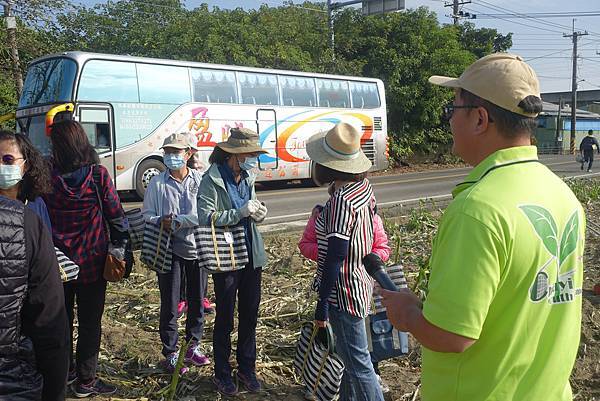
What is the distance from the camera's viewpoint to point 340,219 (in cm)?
327

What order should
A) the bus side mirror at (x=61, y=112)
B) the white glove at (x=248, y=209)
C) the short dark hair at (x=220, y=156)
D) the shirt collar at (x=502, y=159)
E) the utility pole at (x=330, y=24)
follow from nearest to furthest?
the shirt collar at (x=502, y=159) → the white glove at (x=248, y=209) → the short dark hair at (x=220, y=156) → the bus side mirror at (x=61, y=112) → the utility pole at (x=330, y=24)

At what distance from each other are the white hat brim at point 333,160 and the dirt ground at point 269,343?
1745mm

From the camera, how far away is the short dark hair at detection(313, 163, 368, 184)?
339 cm

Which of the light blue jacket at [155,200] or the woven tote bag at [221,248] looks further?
the light blue jacket at [155,200]

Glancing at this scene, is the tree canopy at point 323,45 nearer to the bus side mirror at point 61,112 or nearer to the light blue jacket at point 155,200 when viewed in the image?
the bus side mirror at point 61,112

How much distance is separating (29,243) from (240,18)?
28.9 m

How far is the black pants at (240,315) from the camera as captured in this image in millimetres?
4082

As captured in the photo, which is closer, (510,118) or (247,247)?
(510,118)

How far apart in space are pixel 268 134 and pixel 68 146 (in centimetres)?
1498

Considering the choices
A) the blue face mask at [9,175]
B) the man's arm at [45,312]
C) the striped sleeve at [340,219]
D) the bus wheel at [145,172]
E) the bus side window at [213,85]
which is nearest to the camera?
the man's arm at [45,312]

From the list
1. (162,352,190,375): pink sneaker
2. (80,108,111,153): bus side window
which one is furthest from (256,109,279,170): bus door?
(162,352,190,375): pink sneaker

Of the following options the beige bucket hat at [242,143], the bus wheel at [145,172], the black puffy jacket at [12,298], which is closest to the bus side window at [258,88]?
the bus wheel at [145,172]

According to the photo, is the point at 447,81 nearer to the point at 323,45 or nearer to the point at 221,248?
the point at 221,248

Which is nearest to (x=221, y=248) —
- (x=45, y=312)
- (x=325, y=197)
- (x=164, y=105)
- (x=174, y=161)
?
(x=174, y=161)
